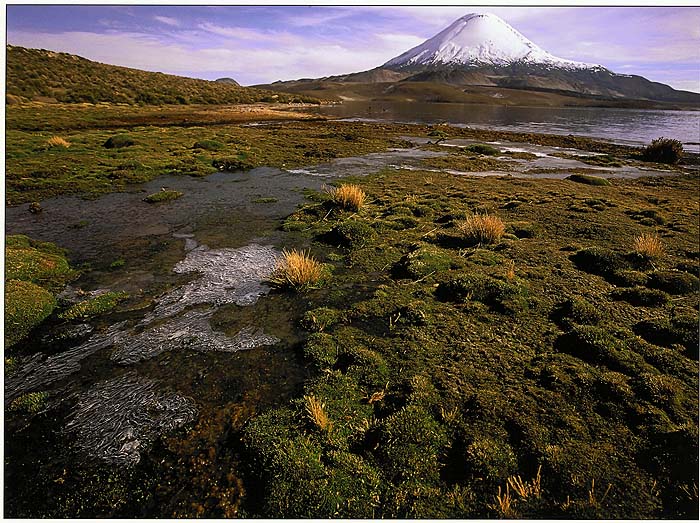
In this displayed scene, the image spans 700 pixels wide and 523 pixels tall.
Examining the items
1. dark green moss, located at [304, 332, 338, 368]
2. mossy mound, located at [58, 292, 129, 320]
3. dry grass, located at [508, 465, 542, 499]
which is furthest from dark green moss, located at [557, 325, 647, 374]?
mossy mound, located at [58, 292, 129, 320]

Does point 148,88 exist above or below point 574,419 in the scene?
above

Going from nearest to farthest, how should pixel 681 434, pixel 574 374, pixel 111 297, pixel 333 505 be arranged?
pixel 333 505
pixel 681 434
pixel 574 374
pixel 111 297

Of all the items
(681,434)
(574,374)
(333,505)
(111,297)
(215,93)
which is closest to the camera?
(333,505)

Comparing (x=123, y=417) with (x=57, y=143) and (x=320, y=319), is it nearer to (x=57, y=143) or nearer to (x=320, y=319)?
(x=320, y=319)

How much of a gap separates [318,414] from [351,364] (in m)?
1.66

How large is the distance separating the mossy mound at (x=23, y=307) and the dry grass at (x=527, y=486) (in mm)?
10420

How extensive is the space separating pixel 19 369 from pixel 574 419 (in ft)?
35.0

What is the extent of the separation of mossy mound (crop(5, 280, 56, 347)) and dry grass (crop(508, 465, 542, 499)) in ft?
34.2

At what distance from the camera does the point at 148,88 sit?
85438 mm

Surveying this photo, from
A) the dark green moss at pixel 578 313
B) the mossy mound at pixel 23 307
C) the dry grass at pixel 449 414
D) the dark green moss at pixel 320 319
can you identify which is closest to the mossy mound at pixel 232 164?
the mossy mound at pixel 23 307

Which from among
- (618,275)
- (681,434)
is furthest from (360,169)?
(681,434)

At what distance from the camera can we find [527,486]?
16.4 feet

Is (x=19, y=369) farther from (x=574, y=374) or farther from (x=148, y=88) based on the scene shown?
(x=148, y=88)

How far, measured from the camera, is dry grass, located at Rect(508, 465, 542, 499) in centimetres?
495
